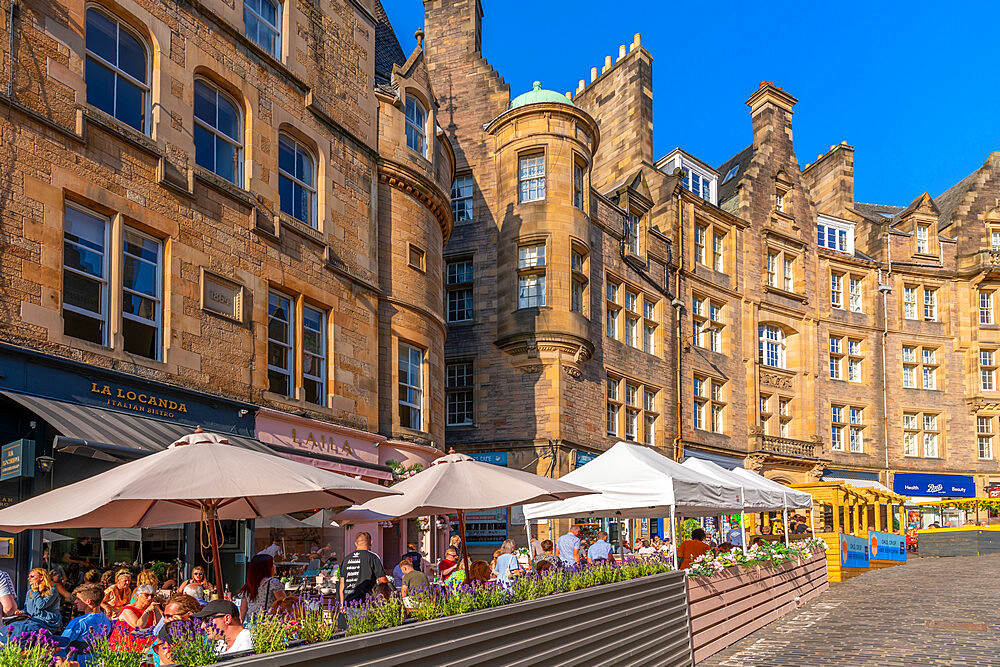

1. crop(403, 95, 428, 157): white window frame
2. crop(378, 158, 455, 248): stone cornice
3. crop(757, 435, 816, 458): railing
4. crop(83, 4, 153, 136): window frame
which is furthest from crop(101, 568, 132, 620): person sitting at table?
crop(757, 435, 816, 458): railing

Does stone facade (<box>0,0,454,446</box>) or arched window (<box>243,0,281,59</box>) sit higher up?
arched window (<box>243,0,281,59</box>)

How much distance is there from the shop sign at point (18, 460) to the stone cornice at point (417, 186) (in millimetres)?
10496

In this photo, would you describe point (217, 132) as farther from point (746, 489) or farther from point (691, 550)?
point (746, 489)

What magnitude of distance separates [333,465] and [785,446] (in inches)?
Result: 1004

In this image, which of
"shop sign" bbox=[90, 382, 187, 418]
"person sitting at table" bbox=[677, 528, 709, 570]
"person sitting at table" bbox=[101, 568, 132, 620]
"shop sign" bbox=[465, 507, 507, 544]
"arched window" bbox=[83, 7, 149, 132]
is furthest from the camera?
"shop sign" bbox=[465, 507, 507, 544]

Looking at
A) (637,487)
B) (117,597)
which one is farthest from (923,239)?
(117,597)

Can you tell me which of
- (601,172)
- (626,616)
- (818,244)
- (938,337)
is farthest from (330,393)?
(938,337)

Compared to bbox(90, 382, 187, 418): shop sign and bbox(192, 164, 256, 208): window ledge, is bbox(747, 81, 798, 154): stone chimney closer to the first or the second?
bbox(192, 164, 256, 208): window ledge

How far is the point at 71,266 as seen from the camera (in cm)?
1177

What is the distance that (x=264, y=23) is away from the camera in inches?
641

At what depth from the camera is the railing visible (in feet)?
118

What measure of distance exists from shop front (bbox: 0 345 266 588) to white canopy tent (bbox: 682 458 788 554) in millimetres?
8350

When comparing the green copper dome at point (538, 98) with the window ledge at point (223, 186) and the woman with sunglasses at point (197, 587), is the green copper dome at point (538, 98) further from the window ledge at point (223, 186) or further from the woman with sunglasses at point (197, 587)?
the woman with sunglasses at point (197, 587)

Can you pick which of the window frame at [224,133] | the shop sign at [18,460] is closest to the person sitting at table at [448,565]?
the shop sign at [18,460]
